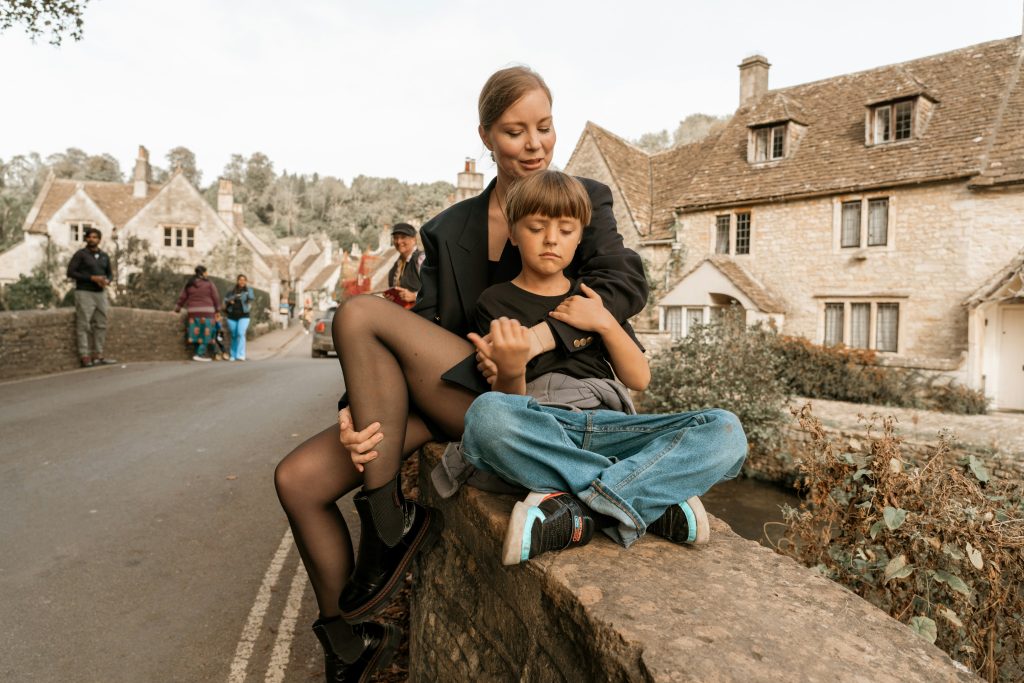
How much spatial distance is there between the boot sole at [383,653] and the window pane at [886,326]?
730 inches

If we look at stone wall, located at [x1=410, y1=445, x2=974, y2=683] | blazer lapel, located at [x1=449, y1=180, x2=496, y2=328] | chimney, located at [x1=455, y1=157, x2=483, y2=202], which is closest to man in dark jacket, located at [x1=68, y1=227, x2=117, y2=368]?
chimney, located at [x1=455, y1=157, x2=483, y2=202]

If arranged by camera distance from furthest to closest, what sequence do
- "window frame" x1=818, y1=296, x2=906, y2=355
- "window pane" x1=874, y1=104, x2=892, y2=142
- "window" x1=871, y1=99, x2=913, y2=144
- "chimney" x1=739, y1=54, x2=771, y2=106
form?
"chimney" x1=739, y1=54, x2=771, y2=106
"window pane" x1=874, y1=104, x2=892, y2=142
"window" x1=871, y1=99, x2=913, y2=144
"window frame" x1=818, y1=296, x2=906, y2=355

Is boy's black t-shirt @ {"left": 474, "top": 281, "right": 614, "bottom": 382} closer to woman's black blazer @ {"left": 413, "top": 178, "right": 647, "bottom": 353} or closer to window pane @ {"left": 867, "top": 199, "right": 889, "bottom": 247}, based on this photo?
woman's black blazer @ {"left": 413, "top": 178, "right": 647, "bottom": 353}

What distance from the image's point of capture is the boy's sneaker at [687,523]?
1.80 metres

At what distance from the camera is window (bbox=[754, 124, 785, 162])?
20.8 meters

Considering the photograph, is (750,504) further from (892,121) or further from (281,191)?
(281,191)

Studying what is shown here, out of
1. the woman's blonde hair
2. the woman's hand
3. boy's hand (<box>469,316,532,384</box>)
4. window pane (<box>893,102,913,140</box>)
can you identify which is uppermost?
window pane (<box>893,102,913,140</box>)

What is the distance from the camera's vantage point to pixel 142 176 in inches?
1505

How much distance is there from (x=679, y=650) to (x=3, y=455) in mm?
7235

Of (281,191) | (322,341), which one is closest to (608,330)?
(322,341)

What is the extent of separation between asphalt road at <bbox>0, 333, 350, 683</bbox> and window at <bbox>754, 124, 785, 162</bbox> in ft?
58.4

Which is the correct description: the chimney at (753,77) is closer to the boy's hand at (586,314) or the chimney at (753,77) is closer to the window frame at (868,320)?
the window frame at (868,320)

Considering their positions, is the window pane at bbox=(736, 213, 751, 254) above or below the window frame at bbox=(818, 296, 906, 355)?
above

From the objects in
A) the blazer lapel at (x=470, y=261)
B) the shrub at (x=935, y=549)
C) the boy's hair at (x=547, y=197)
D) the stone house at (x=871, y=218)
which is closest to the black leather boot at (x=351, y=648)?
the blazer lapel at (x=470, y=261)
